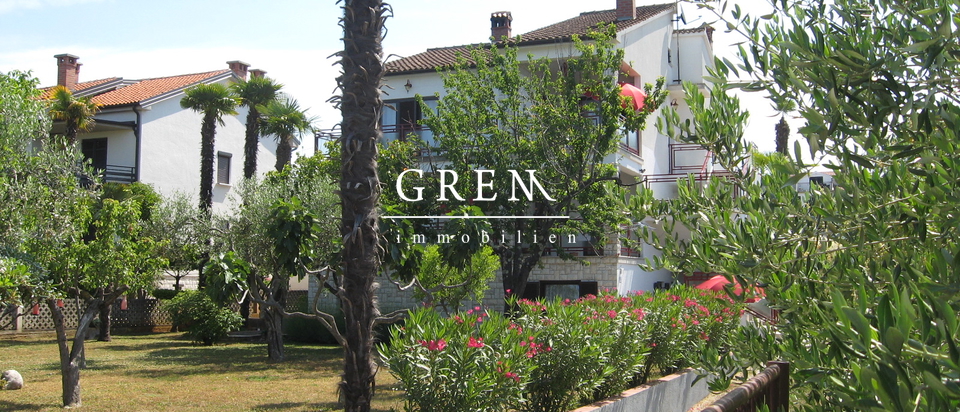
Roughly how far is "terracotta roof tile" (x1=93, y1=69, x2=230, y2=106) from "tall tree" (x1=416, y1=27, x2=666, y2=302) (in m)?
19.3

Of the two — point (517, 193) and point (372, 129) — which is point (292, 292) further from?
point (372, 129)

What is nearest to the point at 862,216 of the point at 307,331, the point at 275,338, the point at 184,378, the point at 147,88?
the point at 184,378

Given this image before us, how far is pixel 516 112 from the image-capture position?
68.4ft

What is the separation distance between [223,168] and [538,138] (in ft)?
73.4

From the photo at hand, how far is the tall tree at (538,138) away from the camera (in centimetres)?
1953

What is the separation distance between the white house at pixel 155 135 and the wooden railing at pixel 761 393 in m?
29.9

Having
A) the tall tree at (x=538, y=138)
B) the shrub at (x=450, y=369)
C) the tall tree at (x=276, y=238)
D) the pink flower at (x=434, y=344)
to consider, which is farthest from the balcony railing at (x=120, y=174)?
the pink flower at (x=434, y=344)

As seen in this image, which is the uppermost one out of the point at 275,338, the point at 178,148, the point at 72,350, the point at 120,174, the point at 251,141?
the point at 178,148

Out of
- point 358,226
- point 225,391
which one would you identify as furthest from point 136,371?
point 358,226

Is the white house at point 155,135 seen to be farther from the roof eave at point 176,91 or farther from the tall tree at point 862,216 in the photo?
the tall tree at point 862,216

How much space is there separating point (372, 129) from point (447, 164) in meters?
13.8

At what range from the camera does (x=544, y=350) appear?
9.26 metres

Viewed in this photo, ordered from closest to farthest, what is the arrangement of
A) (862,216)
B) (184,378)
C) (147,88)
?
(862,216) → (184,378) → (147,88)

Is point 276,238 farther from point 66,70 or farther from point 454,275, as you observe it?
point 66,70
